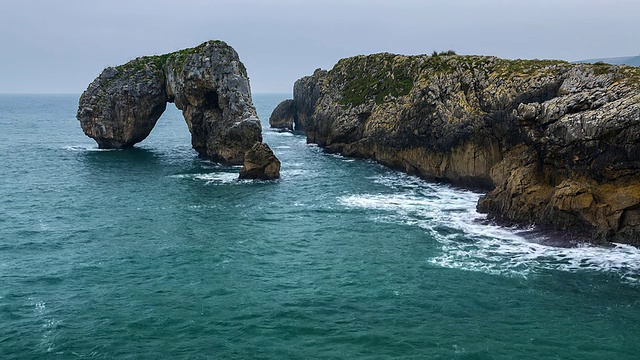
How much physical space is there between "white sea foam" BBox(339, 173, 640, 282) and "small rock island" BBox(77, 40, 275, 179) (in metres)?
28.4

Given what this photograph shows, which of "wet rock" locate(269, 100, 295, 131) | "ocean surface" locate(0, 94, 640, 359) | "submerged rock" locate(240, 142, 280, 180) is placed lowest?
"ocean surface" locate(0, 94, 640, 359)

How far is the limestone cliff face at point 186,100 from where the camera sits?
85.8m

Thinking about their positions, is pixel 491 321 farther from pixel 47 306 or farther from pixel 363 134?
pixel 363 134

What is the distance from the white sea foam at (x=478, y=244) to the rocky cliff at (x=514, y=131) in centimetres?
270

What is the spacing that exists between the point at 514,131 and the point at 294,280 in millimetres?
34600

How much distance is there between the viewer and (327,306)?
116 ft

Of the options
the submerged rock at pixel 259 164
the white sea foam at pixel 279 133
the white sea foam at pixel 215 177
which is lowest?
the white sea foam at pixel 215 177

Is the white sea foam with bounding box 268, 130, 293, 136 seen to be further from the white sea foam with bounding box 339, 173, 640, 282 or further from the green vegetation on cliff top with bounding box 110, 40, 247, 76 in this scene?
the white sea foam with bounding box 339, 173, 640, 282

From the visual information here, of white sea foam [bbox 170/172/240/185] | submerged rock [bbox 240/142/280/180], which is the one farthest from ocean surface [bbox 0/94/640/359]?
submerged rock [bbox 240/142/280/180]

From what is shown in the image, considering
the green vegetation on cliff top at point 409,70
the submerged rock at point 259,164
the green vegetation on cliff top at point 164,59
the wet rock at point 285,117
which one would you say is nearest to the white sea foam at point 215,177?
the submerged rock at point 259,164

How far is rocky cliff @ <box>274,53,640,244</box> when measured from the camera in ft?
153

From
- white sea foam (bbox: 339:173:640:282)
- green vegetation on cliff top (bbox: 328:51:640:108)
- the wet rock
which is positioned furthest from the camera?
the wet rock

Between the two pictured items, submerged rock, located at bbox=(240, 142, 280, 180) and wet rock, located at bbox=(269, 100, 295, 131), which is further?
wet rock, located at bbox=(269, 100, 295, 131)

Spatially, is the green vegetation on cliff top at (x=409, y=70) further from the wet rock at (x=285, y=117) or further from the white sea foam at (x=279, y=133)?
the wet rock at (x=285, y=117)
